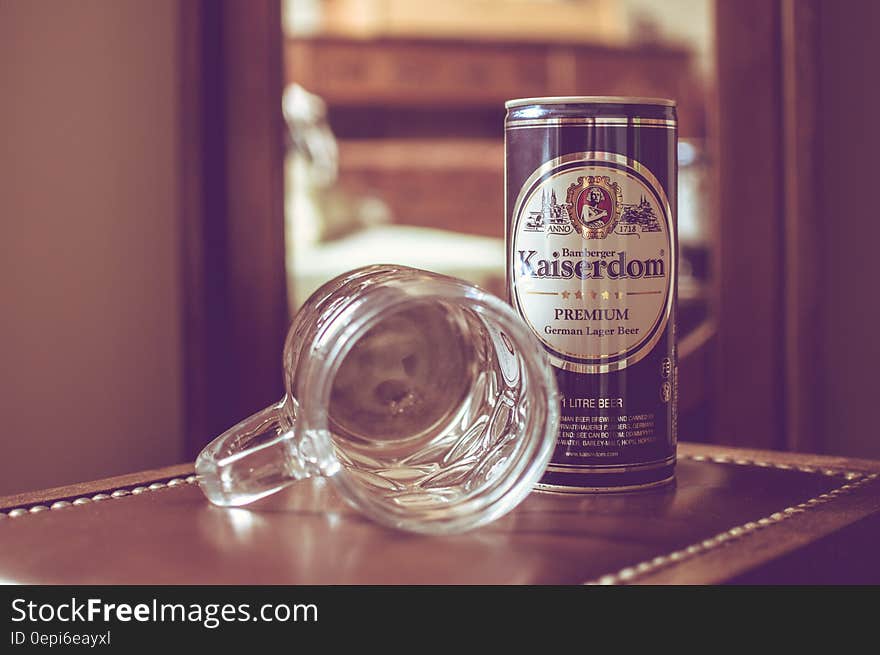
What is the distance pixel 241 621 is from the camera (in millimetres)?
508

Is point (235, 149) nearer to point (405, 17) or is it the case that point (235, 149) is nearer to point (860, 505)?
point (860, 505)

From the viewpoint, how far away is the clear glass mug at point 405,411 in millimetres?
586

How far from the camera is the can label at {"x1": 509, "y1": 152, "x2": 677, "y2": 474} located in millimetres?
662

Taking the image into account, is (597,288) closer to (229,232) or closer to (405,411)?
(405,411)

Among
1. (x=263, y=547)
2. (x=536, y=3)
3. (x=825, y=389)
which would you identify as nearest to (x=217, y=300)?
(x=263, y=547)

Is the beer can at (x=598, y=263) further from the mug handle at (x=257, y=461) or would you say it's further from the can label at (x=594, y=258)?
the mug handle at (x=257, y=461)

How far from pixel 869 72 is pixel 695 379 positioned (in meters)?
0.45

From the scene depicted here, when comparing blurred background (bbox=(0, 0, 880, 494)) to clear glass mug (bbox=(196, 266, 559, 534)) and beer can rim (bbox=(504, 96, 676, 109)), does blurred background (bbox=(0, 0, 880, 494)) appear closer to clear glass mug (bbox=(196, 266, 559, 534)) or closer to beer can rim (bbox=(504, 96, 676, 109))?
clear glass mug (bbox=(196, 266, 559, 534))

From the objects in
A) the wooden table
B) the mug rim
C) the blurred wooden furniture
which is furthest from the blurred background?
the blurred wooden furniture

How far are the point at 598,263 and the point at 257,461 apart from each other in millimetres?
232

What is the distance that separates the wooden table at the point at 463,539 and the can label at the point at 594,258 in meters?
0.10

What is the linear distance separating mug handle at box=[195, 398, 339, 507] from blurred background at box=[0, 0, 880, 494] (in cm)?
44

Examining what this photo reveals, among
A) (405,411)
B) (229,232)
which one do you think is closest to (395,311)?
(405,411)

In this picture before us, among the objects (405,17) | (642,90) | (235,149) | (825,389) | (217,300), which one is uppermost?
(405,17)
